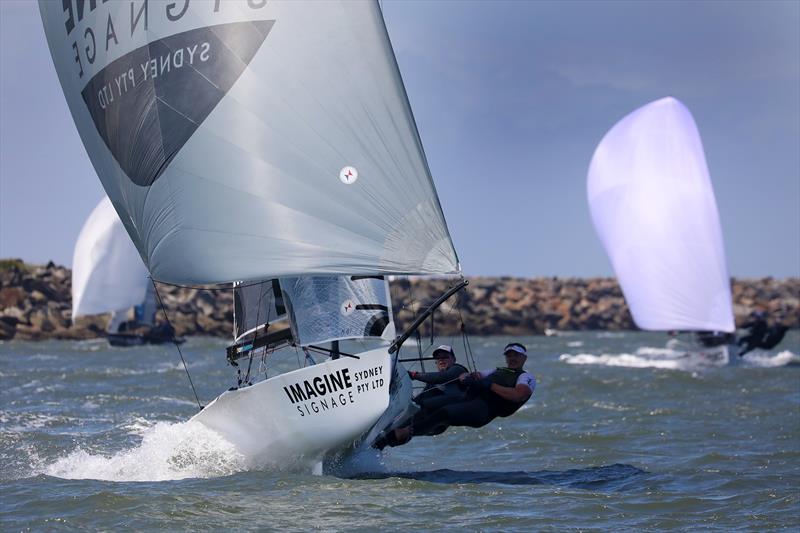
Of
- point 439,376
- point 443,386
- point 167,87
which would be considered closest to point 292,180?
point 167,87

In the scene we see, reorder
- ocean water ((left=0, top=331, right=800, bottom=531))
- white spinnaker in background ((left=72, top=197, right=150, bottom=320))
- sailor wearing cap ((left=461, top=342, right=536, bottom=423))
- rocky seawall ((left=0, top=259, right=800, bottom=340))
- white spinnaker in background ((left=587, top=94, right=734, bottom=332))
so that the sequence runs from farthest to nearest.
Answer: rocky seawall ((left=0, top=259, right=800, bottom=340))
white spinnaker in background ((left=72, top=197, right=150, bottom=320))
white spinnaker in background ((left=587, top=94, right=734, bottom=332))
sailor wearing cap ((left=461, top=342, right=536, bottom=423))
ocean water ((left=0, top=331, right=800, bottom=531))

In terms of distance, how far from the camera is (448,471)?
1027 cm

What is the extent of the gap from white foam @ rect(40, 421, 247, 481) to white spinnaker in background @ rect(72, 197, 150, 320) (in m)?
28.5

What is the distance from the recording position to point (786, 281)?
2500 inches

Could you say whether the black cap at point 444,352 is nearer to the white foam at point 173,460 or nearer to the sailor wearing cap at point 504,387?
the sailor wearing cap at point 504,387

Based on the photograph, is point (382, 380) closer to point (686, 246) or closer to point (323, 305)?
point (323, 305)

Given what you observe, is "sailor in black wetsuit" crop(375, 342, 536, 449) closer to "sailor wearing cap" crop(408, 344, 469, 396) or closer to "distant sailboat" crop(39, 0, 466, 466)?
"sailor wearing cap" crop(408, 344, 469, 396)

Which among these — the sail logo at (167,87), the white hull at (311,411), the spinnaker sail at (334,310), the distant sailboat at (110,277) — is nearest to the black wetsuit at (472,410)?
the white hull at (311,411)

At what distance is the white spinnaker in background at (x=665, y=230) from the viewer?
25.2m

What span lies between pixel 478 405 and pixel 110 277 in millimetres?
30448

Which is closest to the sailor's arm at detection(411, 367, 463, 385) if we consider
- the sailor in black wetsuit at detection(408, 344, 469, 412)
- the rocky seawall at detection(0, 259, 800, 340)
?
the sailor in black wetsuit at detection(408, 344, 469, 412)

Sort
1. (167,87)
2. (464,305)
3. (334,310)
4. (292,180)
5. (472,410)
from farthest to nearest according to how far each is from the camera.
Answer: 1. (464,305)
2. (334,310)
3. (167,87)
4. (472,410)
5. (292,180)

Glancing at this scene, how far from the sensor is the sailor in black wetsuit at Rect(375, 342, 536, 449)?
29.5 ft

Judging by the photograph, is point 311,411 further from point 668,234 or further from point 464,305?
point 464,305
